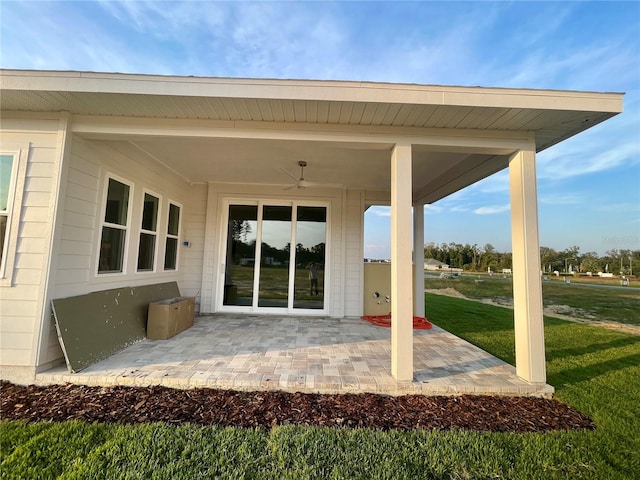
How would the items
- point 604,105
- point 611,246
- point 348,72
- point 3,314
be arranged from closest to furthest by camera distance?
point 604,105
point 3,314
point 348,72
point 611,246

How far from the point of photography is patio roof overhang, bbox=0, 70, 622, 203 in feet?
8.58

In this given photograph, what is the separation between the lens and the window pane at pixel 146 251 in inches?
182

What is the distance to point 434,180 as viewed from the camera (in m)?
5.24

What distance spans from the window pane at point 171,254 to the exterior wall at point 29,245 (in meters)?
2.44

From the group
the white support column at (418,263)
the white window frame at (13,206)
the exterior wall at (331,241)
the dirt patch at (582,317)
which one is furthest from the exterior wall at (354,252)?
the dirt patch at (582,317)

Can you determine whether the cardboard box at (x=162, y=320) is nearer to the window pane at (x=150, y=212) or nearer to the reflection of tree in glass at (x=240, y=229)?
the window pane at (x=150, y=212)

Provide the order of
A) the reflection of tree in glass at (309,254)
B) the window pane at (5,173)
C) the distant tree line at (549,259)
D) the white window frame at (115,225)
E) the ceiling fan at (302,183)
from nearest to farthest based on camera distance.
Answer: the window pane at (5,173) < the white window frame at (115,225) < the ceiling fan at (302,183) < the reflection of tree in glass at (309,254) < the distant tree line at (549,259)

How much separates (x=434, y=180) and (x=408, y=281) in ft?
9.98

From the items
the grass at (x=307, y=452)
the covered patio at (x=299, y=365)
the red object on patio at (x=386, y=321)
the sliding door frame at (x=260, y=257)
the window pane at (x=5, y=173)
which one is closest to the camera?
the grass at (x=307, y=452)

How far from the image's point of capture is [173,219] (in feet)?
18.7

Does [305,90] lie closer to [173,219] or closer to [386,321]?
A: [173,219]

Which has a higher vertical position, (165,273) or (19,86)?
(19,86)

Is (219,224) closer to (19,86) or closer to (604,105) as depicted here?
(19,86)

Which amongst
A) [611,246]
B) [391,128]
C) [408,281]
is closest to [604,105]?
[391,128]
